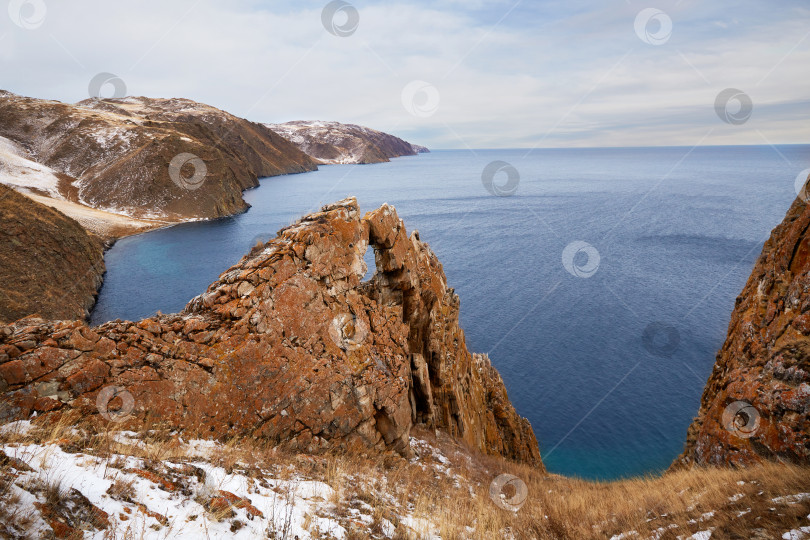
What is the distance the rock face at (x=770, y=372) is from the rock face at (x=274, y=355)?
1090 cm

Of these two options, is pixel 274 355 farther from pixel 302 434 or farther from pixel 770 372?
pixel 770 372

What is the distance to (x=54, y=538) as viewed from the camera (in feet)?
14.8

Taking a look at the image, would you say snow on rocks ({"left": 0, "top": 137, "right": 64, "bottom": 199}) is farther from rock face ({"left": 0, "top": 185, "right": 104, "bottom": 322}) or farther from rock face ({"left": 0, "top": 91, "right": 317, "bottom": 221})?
rock face ({"left": 0, "top": 185, "right": 104, "bottom": 322})

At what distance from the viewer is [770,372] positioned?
42.4ft

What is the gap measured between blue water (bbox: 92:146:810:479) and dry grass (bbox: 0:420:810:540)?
26.2m

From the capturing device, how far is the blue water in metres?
37.2

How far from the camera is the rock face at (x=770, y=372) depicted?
38.2 feet

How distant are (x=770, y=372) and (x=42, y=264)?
2539 inches

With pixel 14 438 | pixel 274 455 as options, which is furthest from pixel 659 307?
pixel 14 438

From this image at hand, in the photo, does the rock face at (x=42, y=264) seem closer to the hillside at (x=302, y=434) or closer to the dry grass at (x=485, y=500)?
the hillside at (x=302, y=434)

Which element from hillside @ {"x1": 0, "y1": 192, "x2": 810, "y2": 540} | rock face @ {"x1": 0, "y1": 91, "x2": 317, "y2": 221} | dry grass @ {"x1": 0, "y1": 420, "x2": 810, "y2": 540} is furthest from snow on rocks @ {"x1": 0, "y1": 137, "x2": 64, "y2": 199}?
dry grass @ {"x1": 0, "y1": 420, "x2": 810, "y2": 540}

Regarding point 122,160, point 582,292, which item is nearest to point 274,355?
point 582,292

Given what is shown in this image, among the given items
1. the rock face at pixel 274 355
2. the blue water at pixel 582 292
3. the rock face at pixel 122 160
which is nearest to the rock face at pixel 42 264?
the blue water at pixel 582 292

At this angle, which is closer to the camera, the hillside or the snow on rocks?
the hillside
